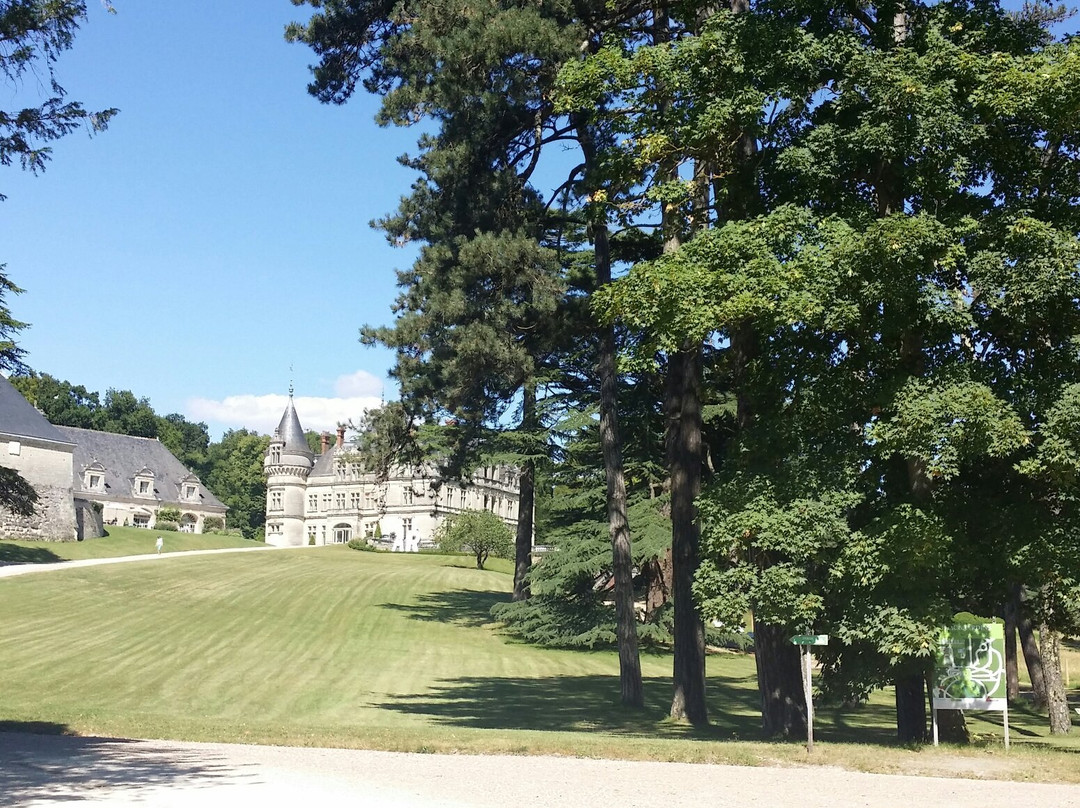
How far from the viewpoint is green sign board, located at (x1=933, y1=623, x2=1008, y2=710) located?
1439 cm

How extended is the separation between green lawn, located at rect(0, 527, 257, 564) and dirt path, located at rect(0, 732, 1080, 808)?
40.3 meters

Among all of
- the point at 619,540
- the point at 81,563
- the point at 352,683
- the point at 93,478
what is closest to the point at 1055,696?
the point at 619,540

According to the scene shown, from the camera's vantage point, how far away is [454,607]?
4338 cm

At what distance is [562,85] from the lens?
16.8 m

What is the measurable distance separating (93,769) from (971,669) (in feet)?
34.9

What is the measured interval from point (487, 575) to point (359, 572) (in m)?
7.02

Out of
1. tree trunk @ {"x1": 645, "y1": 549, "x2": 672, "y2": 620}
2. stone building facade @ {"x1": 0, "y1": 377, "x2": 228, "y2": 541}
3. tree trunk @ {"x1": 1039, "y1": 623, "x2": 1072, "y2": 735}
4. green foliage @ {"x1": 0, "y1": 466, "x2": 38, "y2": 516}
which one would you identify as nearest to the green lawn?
stone building facade @ {"x1": 0, "y1": 377, "x2": 228, "y2": 541}

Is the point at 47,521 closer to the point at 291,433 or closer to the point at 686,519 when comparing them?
the point at 686,519

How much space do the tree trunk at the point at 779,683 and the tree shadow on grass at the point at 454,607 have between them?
75.0 ft

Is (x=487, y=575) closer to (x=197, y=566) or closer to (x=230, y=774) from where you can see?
(x=197, y=566)

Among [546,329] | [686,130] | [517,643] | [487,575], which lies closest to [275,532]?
[487,575]

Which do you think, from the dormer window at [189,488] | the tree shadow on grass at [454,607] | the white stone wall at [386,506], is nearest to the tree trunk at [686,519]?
the tree shadow on grass at [454,607]

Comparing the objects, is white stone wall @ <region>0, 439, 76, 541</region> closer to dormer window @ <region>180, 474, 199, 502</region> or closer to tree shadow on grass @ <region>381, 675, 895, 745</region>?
dormer window @ <region>180, 474, 199, 502</region>

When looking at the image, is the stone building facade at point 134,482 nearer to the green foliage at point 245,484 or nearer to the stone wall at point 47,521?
the stone wall at point 47,521
